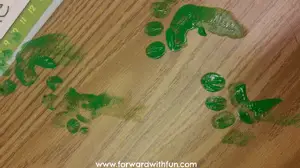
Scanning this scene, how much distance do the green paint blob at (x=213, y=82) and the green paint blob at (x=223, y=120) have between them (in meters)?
0.04

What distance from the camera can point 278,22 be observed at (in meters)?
0.50

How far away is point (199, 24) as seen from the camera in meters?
0.52

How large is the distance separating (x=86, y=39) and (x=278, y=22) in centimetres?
27

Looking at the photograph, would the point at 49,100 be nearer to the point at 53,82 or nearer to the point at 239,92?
the point at 53,82

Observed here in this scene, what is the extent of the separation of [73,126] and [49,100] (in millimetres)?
53

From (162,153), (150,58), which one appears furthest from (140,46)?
(162,153)

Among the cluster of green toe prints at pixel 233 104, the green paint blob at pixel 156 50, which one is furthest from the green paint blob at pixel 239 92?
the green paint blob at pixel 156 50

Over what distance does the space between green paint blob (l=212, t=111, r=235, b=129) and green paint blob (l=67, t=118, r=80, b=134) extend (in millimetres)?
198

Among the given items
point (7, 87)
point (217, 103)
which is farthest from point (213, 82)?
Result: point (7, 87)

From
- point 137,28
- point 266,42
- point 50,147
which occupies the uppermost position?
point 266,42

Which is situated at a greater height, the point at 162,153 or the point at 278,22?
the point at 278,22

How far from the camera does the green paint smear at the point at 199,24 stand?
51 centimetres

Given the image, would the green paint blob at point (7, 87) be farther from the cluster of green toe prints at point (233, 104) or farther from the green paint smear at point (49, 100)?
the cluster of green toe prints at point (233, 104)

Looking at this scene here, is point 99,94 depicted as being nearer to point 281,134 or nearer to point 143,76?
point 143,76
